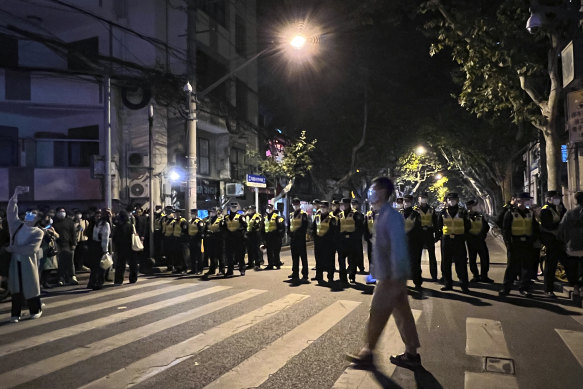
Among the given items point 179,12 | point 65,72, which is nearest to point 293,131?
point 179,12

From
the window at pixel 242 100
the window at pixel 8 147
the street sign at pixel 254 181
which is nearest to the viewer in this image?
the window at pixel 8 147

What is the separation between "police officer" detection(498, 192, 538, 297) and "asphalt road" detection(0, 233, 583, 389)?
32cm

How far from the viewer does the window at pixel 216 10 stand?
22889 millimetres

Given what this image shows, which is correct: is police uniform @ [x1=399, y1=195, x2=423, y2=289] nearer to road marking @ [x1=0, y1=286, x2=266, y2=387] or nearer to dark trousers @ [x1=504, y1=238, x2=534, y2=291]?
dark trousers @ [x1=504, y1=238, x2=534, y2=291]

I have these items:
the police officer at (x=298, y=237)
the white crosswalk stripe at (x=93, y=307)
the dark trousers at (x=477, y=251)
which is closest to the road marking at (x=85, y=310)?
the white crosswalk stripe at (x=93, y=307)

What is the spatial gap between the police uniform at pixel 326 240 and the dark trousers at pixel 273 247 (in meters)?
2.91

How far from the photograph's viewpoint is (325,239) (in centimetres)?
1065

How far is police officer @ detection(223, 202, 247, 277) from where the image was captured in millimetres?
11883

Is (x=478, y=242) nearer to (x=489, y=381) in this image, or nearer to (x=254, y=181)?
(x=489, y=381)

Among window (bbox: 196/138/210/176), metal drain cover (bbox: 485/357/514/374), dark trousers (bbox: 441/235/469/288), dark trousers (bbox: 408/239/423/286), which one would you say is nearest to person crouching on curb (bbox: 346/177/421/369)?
metal drain cover (bbox: 485/357/514/374)

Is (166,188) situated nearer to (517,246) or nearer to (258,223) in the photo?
(258,223)

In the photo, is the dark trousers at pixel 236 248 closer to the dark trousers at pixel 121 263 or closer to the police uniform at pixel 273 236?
the police uniform at pixel 273 236

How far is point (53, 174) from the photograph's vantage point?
1873 centimetres

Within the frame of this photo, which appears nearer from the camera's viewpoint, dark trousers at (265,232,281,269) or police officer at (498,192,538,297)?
police officer at (498,192,538,297)
